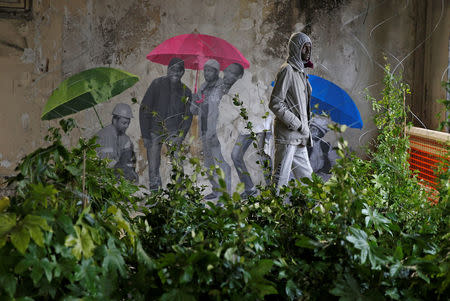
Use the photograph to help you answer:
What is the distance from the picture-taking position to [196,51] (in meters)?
7.10

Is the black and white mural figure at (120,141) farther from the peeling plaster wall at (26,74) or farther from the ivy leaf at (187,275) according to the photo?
the ivy leaf at (187,275)

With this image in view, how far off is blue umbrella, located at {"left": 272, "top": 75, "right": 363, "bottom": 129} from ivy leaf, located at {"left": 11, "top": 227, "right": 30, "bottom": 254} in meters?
6.42

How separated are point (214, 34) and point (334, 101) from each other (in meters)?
2.05

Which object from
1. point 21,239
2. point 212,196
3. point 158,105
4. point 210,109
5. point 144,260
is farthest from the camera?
point 210,109

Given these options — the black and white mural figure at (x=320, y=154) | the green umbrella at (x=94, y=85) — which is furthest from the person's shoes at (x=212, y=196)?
the green umbrella at (x=94, y=85)

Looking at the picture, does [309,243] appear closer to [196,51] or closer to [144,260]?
[144,260]

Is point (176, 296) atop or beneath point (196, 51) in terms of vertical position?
beneath

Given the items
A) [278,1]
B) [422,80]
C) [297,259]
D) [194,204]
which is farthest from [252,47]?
[297,259]

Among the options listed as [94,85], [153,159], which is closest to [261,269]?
[94,85]

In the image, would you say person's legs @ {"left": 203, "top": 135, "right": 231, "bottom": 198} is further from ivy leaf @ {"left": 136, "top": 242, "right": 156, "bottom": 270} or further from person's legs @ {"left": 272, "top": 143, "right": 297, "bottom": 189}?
ivy leaf @ {"left": 136, "top": 242, "right": 156, "bottom": 270}

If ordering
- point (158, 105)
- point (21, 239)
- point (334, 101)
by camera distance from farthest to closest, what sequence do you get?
point (334, 101)
point (158, 105)
point (21, 239)

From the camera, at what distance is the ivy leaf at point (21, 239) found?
1.19 meters

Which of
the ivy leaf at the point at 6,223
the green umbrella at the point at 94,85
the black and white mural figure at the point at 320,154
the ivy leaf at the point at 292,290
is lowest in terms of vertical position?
the black and white mural figure at the point at 320,154

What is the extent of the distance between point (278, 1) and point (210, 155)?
96.5 inches
